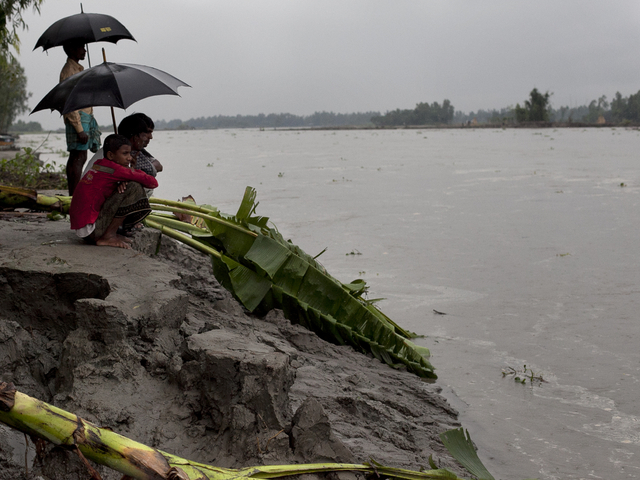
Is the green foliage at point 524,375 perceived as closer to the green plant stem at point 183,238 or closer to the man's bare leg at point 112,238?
the green plant stem at point 183,238

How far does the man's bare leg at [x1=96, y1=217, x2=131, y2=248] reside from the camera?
4.17 metres

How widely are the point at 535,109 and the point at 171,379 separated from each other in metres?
74.0

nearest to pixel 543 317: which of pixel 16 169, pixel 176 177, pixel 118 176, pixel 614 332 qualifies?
pixel 614 332

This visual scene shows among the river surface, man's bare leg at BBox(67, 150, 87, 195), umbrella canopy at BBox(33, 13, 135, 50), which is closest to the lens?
the river surface

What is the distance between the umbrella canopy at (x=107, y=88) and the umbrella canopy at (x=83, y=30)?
2.70 feet

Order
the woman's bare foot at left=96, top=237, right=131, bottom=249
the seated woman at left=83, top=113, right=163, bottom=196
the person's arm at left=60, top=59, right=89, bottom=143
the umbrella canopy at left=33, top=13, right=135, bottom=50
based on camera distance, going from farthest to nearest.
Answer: the person's arm at left=60, top=59, right=89, bottom=143
the umbrella canopy at left=33, top=13, right=135, bottom=50
the seated woman at left=83, top=113, right=163, bottom=196
the woman's bare foot at left=96, top=237, right=131, bottom=249

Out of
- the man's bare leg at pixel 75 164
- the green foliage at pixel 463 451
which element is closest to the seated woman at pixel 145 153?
the man's bare leg at pixel 75 164

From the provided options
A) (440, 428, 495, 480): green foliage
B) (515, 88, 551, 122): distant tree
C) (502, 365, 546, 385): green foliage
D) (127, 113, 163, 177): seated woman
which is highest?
(515, 88, 551, 122): distant tree

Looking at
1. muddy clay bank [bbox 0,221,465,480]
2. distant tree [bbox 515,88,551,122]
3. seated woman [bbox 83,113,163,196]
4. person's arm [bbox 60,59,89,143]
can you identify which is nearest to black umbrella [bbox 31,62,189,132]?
seated woman [bbox 83,113,163,196]

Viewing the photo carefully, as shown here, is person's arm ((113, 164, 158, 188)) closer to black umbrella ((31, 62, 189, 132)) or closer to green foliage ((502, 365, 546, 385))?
black umbrella ((31, 62, 189, 132))

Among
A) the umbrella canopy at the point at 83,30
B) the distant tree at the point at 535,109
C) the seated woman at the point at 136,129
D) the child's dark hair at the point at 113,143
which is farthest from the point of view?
the distant tree at the point at 535,109

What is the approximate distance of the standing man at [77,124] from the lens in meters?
5.56

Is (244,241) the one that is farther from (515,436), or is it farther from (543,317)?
(543,317)

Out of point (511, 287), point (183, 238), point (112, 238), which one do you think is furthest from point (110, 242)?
point (511, 287)
